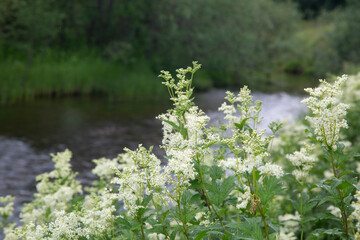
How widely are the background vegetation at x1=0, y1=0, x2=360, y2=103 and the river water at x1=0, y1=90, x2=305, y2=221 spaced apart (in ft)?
4.66

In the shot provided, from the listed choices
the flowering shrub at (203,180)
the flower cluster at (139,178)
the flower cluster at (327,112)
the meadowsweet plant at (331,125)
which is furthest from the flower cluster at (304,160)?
the flower cluster at (139,178)

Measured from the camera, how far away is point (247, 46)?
25.8 metres

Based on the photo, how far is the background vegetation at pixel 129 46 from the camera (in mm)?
14953

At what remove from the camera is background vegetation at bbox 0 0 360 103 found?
14953mm

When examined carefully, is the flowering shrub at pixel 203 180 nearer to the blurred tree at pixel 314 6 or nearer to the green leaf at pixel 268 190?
the green leaf at pixel 268 190

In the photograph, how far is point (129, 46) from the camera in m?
18.5

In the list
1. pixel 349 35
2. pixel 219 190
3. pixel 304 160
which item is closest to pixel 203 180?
pixel 219 190

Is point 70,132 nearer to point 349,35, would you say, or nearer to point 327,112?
point 327,112

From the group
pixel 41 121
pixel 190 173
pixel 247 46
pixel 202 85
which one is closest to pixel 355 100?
pixel 190 173

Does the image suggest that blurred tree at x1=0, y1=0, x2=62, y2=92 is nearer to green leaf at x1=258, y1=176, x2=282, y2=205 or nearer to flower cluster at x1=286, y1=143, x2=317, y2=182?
flower cluster at x1=286, y1=143, x2=317, y2=182

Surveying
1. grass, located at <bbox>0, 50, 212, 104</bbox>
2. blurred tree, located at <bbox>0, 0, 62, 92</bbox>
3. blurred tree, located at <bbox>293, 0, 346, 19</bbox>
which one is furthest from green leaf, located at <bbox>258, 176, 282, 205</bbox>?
blurred tree, located at <bbox>293, 0, 346, 19</bbox>

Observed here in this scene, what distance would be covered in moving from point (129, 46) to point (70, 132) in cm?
842

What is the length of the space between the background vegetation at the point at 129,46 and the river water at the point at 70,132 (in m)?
1.42

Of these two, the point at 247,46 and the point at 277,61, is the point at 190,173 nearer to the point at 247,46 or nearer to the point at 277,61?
Answer: the point at 247,46
